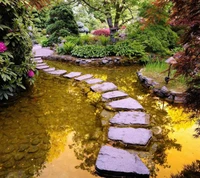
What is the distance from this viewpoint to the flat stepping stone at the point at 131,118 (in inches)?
116

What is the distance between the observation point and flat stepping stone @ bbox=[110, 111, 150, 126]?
2.94m

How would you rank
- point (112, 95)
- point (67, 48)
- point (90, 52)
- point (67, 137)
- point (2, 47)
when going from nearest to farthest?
point (67, 137) → point (2, 47) → point (112, 95) → point (90, 52) → point (67, 48)

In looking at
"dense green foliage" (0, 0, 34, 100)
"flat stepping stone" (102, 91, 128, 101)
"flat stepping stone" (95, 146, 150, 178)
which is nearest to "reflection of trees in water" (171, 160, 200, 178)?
"flat stepping stone" (95, 146, 150, 178)

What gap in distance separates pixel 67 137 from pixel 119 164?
1008 mm

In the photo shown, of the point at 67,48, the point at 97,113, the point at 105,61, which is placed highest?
the point at 67,48

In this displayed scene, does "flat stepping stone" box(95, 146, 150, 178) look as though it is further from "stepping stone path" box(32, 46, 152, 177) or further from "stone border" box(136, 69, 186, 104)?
"stone border" box(136, 69, 186, 104)

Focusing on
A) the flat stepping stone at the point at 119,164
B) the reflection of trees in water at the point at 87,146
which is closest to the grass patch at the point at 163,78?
the reflection of trees in water at the point at 87,146

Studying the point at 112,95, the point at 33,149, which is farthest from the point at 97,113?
the point at 33,149

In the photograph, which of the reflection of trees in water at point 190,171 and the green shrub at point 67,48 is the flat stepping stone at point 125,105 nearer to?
the reflection of trees in water at point 190,171

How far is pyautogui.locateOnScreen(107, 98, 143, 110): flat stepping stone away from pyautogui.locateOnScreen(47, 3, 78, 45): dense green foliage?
7441 millimetres

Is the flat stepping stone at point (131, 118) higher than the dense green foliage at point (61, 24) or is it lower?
lower

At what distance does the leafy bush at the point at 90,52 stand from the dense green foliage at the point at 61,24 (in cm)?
324

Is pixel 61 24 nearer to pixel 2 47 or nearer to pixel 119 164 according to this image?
pixel 2 47

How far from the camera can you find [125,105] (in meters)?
3.47
